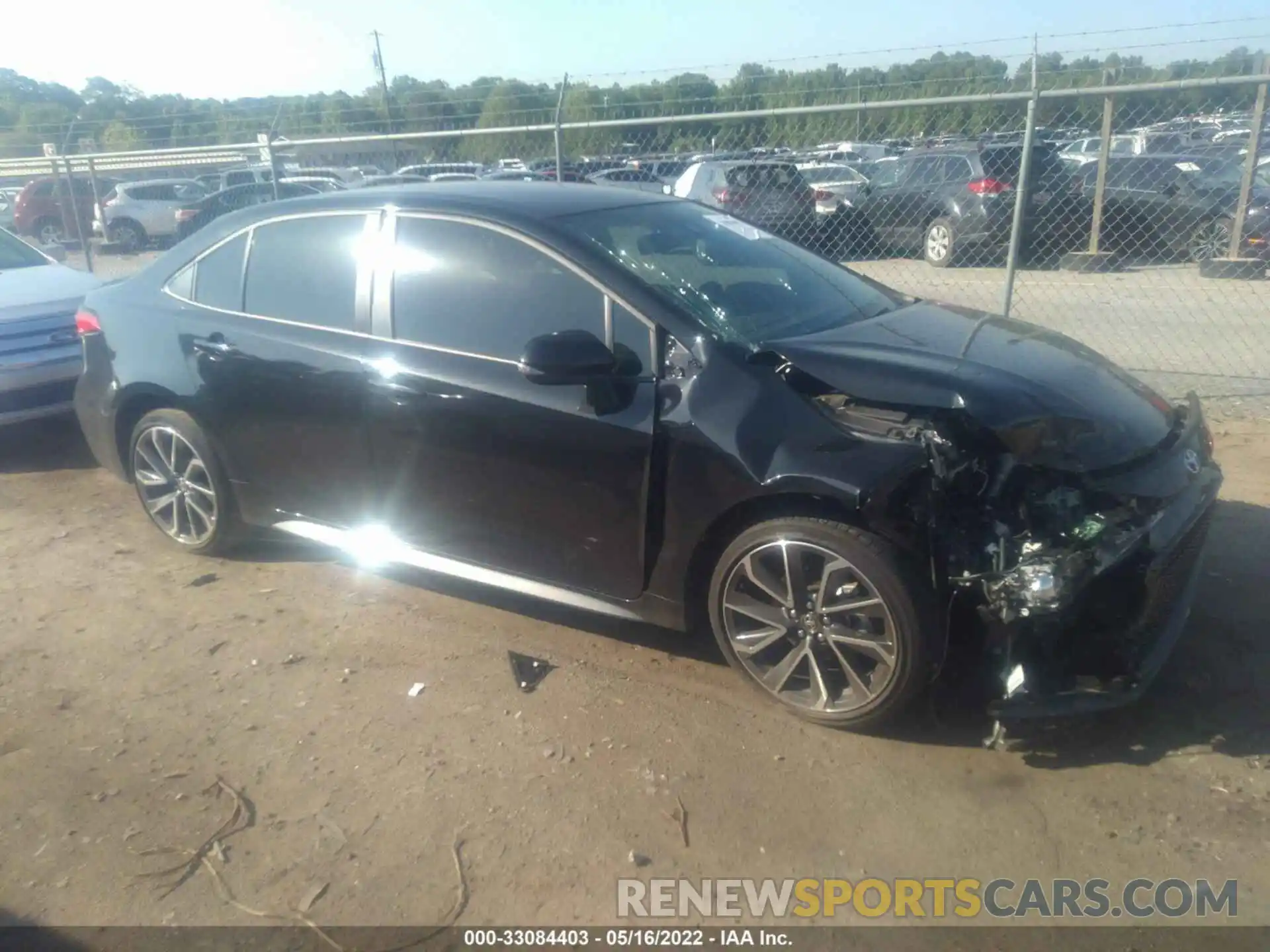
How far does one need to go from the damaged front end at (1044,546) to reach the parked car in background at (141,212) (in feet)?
72.3

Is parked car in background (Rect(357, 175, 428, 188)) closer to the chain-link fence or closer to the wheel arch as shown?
the chain-link fence

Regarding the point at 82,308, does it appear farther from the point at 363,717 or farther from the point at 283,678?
the point at 363,717

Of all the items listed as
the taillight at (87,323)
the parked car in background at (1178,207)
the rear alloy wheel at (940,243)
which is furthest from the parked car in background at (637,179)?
the taillight at (87,323)

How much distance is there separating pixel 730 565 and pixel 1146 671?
1.33 m

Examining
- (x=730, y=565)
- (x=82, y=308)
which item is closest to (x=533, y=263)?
(x=730, y=565)

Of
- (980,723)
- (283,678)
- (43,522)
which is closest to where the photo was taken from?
(980,723)

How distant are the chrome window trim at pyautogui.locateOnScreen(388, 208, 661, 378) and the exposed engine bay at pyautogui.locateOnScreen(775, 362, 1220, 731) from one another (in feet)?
2.29

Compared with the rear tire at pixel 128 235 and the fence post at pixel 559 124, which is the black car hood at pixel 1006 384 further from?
the rear tire at pixel 128 235

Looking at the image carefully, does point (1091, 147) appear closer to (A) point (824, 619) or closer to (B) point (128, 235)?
(A) point (824, 619)

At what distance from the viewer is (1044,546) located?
120 inches

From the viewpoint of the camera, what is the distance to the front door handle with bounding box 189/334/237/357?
14.9 feet

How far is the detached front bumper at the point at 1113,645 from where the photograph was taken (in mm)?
3059

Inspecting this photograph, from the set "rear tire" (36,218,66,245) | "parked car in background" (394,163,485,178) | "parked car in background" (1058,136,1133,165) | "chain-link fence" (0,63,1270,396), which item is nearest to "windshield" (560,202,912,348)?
"chain-link fence" (0,63,1270,396)

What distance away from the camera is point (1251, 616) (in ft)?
13.1
